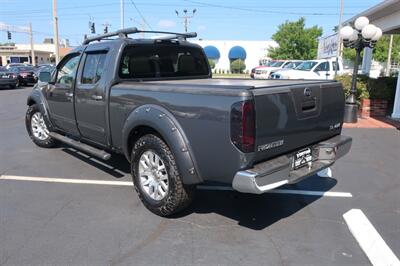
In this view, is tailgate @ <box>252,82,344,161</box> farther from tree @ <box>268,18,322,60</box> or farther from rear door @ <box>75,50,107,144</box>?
tree @ <box>268,18,322,60</box>

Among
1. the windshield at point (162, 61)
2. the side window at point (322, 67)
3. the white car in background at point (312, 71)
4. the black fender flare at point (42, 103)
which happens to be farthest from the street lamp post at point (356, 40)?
the side window at point (322, 67)

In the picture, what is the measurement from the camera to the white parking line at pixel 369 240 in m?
3.47

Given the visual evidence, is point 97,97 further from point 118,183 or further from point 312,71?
point 312,71

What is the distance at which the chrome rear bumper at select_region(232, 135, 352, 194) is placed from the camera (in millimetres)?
3434

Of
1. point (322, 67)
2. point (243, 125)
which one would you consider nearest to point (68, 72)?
point (243, 125)

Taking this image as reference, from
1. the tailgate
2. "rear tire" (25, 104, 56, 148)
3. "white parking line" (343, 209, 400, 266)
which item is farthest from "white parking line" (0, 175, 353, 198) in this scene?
"rear tire" (25, 104, 56, 148)

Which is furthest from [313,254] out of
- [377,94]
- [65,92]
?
[377,94]

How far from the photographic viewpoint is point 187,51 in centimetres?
604

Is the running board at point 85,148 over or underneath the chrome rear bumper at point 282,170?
underneath

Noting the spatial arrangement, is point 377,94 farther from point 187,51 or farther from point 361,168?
point 187,51

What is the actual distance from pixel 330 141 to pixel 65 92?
3.99 meters

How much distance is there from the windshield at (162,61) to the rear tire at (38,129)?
9.57 feet

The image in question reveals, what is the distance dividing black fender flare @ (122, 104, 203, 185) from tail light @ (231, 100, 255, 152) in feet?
1.93

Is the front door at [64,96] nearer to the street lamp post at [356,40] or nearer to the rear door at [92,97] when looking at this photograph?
the rear door at [92,97]
